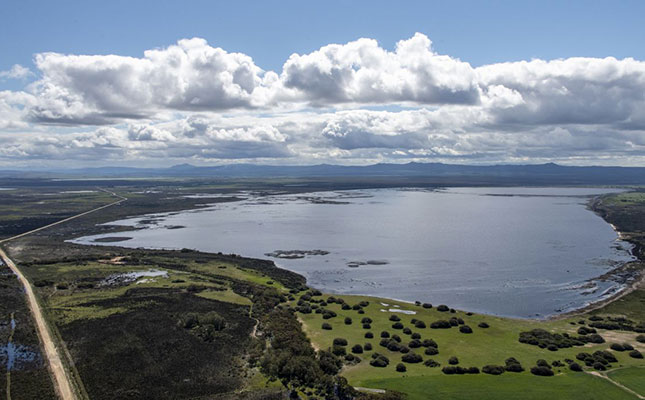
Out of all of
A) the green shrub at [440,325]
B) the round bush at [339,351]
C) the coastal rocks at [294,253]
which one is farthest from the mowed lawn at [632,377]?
the coastal rocks at [294,253]

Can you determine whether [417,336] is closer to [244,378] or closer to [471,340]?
[471,340]

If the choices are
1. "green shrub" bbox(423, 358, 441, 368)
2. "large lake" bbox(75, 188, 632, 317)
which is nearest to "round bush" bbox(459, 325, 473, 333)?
"green shrub" bbox(423, 358, 441, 368)

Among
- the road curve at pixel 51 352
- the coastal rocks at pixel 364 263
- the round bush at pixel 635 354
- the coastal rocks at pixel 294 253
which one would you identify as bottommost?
the coastal rocks at pixel 294 253

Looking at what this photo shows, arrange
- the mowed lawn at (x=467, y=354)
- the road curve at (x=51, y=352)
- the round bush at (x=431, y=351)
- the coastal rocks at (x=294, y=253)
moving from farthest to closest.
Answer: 1. the coastal rocks at (x=294, y=253)
2. the round bush at (x=431, y=351)
3. the mowed lawn at (x=467, y=354)
4. the road curve at (x=51, y=352)

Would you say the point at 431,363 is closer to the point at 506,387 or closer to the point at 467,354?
the point at 467,354

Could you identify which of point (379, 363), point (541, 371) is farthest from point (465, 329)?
point (379, 363)

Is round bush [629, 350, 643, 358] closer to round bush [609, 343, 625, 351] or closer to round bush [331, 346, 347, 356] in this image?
round bush [609, 343, 625, 351]

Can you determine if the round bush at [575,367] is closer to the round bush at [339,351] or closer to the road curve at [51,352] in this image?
the round bush at [339,351]
